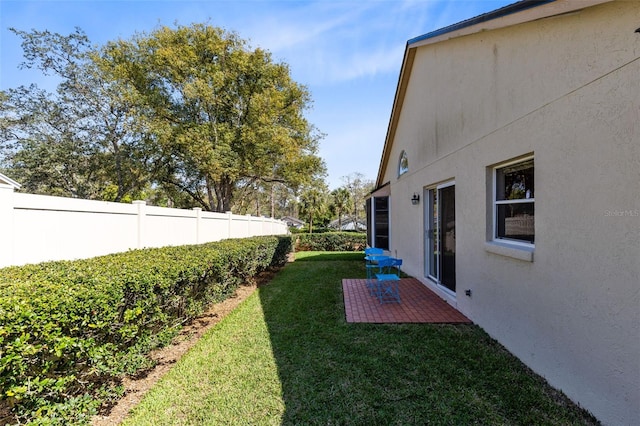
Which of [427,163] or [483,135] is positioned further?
[427,163]

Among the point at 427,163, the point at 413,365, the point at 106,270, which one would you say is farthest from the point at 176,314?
the point at 427,163

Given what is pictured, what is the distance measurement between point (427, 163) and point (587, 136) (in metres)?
4.91

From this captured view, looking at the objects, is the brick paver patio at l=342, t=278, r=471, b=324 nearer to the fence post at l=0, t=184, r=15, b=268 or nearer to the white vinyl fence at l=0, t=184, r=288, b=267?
the white vinyl fence at l=0, t=184, r=288, b=267

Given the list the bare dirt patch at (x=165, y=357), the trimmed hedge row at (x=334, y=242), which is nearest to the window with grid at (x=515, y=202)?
the bare dirt patch at (x=165, y=357)

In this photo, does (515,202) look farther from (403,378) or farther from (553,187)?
(403,378)

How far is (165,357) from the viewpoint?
433cm

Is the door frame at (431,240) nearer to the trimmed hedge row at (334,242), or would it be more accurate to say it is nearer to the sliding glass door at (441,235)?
the sliding glass door at (441,235)

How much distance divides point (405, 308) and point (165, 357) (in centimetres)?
453

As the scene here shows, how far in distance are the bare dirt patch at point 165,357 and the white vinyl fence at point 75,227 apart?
178cm

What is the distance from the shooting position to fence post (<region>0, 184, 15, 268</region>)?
3068 millimetres

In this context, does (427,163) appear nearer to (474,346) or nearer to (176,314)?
(474,346)

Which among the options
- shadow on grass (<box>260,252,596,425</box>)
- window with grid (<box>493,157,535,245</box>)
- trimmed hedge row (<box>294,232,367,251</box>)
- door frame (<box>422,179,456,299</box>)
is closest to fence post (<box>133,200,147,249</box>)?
shadow on grass (<box>260,252,596,425</box>)

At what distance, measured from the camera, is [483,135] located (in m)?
4.85

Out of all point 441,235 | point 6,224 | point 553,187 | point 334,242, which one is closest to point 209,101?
point 334,242
